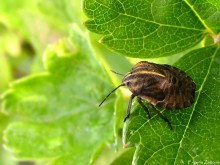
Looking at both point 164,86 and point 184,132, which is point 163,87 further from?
point 184,132

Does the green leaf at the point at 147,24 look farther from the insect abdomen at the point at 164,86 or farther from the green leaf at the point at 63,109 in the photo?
the green leaf at the point at 63,109

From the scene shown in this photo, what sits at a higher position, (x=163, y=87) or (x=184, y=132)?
(x=163, y=87)

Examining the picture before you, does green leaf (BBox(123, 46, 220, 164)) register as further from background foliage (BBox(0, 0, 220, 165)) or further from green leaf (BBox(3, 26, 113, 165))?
green leaf (BBox(3, 26, 113, 165))

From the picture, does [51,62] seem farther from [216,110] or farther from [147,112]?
[216,110]

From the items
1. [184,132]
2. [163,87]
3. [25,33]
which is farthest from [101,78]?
[25,33]

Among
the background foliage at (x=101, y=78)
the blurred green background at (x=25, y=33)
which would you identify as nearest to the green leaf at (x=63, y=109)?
the background foliage at (x=101, y=78)

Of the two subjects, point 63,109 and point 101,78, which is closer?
point 101,78
